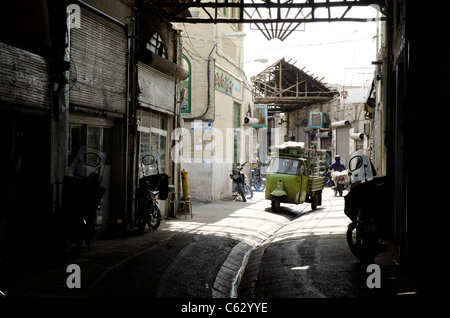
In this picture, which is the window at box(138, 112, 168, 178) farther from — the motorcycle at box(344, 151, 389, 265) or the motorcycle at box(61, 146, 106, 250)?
the motorcycle at box(344, 151, 389, 265)

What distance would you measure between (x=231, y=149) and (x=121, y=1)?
43.2ft

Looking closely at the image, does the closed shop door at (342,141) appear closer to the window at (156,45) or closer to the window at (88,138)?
the window at (156,45)

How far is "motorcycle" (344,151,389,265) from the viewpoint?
24.5 ft

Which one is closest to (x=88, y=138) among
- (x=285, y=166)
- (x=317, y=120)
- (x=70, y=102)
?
(x=70, y=102)

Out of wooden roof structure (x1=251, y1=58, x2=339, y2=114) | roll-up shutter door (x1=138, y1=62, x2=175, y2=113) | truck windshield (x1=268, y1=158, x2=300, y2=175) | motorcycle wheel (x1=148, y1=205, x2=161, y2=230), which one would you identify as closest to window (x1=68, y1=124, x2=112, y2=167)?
roll-up shutter door (x1=138, y1=62, x2=175, y2=113)

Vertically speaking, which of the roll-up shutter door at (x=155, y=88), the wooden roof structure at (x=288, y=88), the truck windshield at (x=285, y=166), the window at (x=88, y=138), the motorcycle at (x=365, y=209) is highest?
the wooden roof structure at (x=288, y=88)

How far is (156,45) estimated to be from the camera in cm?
1358

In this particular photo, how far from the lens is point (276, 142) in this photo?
51719mm

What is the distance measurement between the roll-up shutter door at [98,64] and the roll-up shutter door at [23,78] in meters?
0.84

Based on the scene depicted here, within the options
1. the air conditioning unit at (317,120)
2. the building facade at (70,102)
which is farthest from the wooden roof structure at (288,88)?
the building facade at (70,102)

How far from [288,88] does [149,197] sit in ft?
98.4

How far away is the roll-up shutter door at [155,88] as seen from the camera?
40.1 ft
